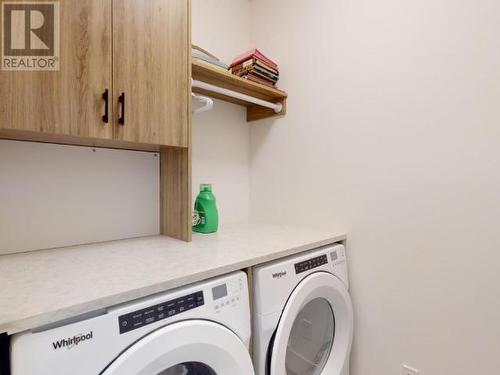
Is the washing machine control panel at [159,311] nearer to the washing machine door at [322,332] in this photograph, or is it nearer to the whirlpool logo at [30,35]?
the washing machine door at [322,332]

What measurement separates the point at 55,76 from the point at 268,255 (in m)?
0.95

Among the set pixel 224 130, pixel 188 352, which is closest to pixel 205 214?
pixel 224 130

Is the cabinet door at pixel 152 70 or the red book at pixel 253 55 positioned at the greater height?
the red book at pixel 253 55

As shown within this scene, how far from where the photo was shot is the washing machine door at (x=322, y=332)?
1263mm

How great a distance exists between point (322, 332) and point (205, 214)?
89 centimetres

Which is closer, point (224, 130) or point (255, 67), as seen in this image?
point (255, 67)

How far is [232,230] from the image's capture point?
5.13 ft

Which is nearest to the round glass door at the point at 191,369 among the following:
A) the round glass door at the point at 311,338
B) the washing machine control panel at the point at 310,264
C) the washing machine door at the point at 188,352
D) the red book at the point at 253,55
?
the washing machine door at the point at 188,352

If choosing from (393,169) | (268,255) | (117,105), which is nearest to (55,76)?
(117,105)

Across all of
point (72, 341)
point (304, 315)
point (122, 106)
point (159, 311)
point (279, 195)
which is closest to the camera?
point (72, 341)

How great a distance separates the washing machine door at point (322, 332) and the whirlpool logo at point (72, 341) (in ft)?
2.77

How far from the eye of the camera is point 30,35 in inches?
31.7

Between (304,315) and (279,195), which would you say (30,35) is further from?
(304,315)

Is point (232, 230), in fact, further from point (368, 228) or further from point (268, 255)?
point (368, 228)
